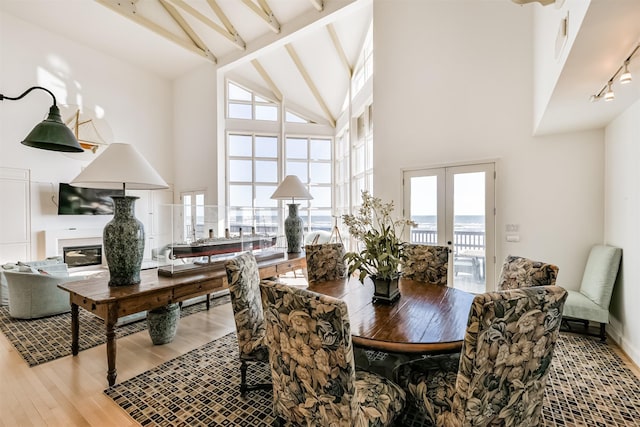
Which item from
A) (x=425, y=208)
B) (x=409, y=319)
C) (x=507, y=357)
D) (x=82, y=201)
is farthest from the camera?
(x=82, y=201)

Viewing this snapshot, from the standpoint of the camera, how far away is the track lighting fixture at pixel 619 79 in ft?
5.72

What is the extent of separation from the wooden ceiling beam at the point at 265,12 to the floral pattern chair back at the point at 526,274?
6015mm

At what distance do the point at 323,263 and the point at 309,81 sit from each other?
608 centimetres

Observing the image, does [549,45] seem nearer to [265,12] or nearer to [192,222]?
[192,222]

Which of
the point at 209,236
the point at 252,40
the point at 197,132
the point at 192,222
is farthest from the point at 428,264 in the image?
the point at 197,132

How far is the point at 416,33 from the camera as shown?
→ 4.51 m

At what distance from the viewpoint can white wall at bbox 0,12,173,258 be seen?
5.33 metres

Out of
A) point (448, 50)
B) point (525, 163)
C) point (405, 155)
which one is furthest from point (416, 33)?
point (525, 163)

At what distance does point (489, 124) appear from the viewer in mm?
3887

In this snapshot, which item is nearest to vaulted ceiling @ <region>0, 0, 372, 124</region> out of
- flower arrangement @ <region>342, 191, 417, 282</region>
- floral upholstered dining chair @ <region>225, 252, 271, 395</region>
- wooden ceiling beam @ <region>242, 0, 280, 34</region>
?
wooden ceiling beam @ <region>242, 0, 280, 34</region>

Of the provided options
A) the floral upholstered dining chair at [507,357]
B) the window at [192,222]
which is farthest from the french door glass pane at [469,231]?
the window at [192,222]

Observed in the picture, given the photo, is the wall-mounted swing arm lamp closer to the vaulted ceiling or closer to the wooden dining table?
the wooden dining table

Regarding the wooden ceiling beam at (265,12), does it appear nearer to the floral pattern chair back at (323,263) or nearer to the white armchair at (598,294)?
the floral pattern chair back at (323,263)

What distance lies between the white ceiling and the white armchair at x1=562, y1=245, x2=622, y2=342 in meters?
1.46
